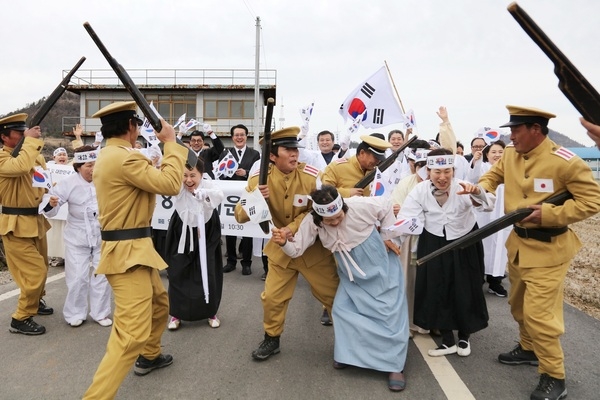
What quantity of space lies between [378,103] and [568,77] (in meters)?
4.92

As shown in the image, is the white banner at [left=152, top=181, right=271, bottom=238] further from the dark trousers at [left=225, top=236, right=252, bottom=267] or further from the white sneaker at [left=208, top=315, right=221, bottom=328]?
the white sneaker at [left=208, top=315, right=221, bottom=328]

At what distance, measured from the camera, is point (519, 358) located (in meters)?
3.66

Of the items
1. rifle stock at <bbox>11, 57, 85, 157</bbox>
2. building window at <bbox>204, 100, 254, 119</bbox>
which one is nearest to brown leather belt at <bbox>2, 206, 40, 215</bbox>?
rifle stock at <bbox>11, 57, 85, 157</bbox>

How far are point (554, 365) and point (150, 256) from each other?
9.67 feet

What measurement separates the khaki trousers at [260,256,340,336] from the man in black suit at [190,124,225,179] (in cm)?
423

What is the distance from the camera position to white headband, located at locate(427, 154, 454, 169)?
3.85m

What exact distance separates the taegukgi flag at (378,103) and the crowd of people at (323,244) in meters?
→ 1.77

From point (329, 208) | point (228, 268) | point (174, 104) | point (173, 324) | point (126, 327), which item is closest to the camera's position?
point (126, 327)

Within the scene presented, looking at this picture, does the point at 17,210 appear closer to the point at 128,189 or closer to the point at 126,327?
the point at 128,189

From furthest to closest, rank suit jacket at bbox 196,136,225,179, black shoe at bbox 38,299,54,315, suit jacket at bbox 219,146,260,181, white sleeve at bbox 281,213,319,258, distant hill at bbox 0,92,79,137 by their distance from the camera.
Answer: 1. distant hill at bbox 0,92,79,137
2. suit jacket at bbox 196,136,225,179
3. suit jacket at bbox 219,146,260,181
4. black shoe at bbox 38,299,54,315
5. white sleeve at bbox 281,213,319,258

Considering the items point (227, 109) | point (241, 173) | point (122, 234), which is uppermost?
point (227, 109)

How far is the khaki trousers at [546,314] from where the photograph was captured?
3.09 m

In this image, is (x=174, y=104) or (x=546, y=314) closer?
(x=546, y=314)

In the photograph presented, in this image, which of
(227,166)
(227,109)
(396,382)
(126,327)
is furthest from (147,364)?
(227,109)
